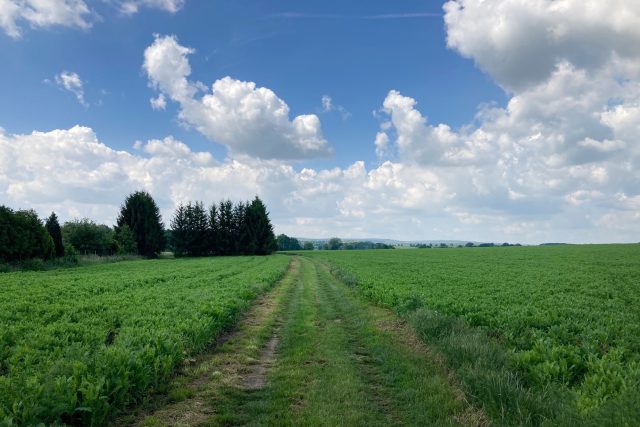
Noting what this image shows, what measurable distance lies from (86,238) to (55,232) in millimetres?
10364

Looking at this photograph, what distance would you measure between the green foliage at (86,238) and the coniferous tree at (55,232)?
7674 millimetres

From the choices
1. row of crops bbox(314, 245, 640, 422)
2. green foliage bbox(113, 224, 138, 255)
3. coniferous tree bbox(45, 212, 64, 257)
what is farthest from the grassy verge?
green foliage bbox(113, 224, 138, 255)

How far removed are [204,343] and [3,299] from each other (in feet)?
33.8

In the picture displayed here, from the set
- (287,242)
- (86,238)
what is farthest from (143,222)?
(287,242)

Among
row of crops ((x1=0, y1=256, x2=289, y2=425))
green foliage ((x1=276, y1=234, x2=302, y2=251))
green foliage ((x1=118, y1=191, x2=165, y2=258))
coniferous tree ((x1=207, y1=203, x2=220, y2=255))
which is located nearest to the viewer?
row of crops ((x1=0, y1=256, x2=289, y2=425))

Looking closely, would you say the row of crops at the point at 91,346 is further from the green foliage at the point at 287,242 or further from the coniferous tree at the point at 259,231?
the green foliage at the point at 287,242

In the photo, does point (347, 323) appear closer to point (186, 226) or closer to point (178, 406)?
point (178, 406)

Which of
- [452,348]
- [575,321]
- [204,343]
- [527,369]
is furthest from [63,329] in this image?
[575,321]

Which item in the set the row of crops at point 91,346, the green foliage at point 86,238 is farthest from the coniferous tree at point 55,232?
the row of crops at point 91,346

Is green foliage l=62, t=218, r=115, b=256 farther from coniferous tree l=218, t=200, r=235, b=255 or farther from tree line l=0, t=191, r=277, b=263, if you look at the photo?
coniferous tree l=218, t=200, r=235, b=255

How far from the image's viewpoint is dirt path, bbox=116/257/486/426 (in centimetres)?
670

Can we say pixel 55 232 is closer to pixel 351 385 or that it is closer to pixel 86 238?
pixel 86 238

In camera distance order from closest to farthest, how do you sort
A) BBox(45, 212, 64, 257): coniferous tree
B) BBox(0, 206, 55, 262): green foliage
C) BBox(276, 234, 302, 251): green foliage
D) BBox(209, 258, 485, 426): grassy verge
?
1. BBox(209, 258, 485, 426): grassy verge
2. BBox(0, 206, 55, 262): green foliage
3. BBox(45, 212, 64, 257): coniferous tree
4. BBox(276, 234, 302, 251): green foliage

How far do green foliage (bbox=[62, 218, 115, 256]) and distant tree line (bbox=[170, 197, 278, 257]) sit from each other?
1595 cm
